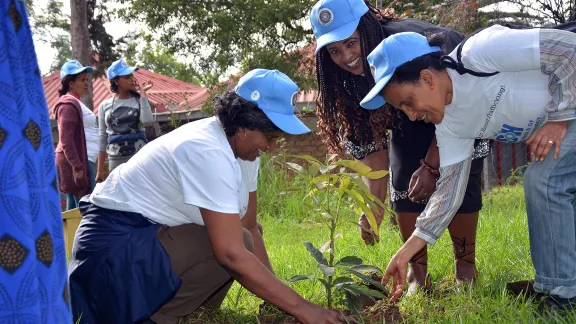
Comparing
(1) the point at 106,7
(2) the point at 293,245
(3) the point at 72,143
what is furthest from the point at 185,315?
(1) the point at 106,7

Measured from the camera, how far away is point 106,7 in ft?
50.8

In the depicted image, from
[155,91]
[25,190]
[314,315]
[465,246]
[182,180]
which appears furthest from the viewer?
[155,91]

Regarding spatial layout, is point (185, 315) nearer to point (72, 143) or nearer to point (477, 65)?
point (477, 65)

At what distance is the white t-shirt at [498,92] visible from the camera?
279cm

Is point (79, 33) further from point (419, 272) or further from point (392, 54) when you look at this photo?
point (392, 54)

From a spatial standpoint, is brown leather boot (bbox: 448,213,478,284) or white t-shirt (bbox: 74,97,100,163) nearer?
brown leather boot (bbox: 448,213,478,284)

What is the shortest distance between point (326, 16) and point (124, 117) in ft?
10.7

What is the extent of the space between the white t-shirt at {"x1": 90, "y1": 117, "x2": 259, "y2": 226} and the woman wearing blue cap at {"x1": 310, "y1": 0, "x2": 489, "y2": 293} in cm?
69

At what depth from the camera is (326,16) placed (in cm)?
328

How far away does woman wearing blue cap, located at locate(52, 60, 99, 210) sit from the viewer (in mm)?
5777

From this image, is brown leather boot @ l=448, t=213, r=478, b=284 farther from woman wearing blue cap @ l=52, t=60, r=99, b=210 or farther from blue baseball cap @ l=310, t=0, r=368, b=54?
woman wearing blue cap @ l=52, t=60, r=99, b=210

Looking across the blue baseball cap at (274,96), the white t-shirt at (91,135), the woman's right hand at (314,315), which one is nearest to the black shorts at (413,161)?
the blue baseball cap at (274,96)

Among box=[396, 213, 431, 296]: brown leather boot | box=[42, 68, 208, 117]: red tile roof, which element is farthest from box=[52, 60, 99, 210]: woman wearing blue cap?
box=[42, 68, 208, 117]: red tile roof

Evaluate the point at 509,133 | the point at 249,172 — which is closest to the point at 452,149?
the point at 509,133
